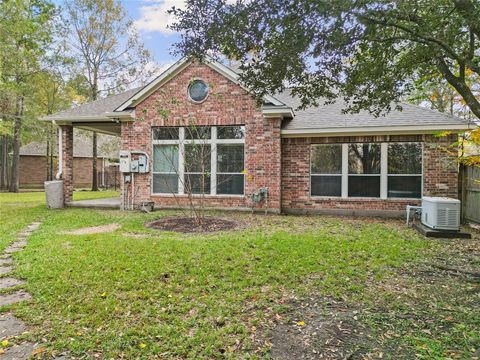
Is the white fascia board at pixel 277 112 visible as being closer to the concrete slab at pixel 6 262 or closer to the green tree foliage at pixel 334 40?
the green tree foliage at pixel 334 40

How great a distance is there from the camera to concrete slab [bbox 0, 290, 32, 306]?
12.6ft

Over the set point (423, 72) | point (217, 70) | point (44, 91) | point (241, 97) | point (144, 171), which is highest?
point (44, 91)

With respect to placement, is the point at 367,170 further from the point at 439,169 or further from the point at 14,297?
the point at 14,297

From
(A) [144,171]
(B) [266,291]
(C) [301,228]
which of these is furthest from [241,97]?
(B) [266,291]

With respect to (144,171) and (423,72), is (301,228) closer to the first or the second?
(423,72)

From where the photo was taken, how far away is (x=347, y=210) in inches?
424

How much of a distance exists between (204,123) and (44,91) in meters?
19.3

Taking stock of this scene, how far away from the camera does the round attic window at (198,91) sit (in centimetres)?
1124

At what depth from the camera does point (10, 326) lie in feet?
10.8

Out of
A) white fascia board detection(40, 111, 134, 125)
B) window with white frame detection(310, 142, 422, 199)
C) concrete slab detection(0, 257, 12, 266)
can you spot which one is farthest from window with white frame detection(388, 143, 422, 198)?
concrete slab detection(0, 257, 12, 266)

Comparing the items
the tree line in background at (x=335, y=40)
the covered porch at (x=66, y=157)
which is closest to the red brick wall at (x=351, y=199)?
the tree line in background at (x=335, y=40)

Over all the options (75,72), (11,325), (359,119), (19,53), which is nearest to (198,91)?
(359,119)

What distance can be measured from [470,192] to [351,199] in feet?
10.8

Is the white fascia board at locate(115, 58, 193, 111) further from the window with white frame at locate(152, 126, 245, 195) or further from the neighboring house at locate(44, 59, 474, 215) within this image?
the window with white frame at locate(152, 126, 245, 195)
